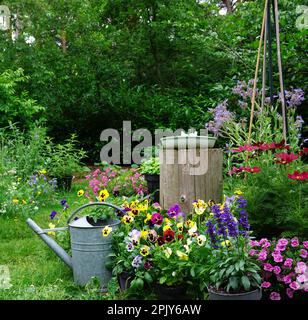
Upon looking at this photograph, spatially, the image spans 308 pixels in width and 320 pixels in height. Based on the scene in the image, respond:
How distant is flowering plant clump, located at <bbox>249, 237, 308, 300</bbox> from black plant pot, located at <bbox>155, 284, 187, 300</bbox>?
0.43 m

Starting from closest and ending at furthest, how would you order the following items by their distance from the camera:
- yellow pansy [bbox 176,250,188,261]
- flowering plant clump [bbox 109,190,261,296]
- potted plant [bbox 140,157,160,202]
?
flowering plant clump [bbox 109,190,261,296] → yellow pansy [bbox 176,250,188,261] → potted plant [bbox 140,157,160,202]

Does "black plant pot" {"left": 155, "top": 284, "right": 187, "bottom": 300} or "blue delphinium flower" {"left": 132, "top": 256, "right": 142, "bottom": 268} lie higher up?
"blue delphinium flower" {"left": 132, "top": 256, "right": 142, "bottom": 268}

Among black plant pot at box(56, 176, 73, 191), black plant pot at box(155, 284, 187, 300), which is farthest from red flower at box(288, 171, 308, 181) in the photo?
black plant pot at box(56, 176, 73, 191)

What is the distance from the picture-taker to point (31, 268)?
3023 millimetres

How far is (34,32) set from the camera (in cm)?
916

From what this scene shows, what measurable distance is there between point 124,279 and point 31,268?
2.86ft

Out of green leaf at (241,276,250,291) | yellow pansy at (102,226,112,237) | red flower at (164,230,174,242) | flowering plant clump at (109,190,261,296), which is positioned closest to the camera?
green leaf at (241,276,250,291)

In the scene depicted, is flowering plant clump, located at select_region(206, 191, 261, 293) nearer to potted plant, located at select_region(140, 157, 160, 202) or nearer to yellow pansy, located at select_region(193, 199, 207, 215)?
yellow pansy, located at select_region(193, 199, 207, 215)

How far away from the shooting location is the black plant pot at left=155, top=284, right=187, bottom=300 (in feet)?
7.57

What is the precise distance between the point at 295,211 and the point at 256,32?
14.4 ft

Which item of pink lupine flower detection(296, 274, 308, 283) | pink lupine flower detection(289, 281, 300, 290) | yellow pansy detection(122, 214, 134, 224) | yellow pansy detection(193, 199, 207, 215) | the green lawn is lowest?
the green lawn
